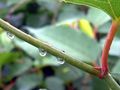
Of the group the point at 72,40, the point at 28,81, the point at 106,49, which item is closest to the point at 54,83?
the point at 28,81

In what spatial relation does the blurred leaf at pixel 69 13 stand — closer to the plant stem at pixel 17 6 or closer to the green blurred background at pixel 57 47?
the green blurred background at pixel 57 47

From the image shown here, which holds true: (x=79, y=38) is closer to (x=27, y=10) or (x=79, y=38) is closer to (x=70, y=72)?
(x=70, y=72)

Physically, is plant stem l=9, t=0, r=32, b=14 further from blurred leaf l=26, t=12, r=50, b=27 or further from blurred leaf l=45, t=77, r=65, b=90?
blurred leaf l=45, t=77, r=65, b=90

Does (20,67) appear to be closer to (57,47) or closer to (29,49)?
(29,49)

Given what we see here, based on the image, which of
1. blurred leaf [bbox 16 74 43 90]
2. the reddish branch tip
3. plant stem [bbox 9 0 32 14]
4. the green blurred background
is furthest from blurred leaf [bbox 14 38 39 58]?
the reddish branch tip

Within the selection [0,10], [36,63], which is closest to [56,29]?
[36,63]

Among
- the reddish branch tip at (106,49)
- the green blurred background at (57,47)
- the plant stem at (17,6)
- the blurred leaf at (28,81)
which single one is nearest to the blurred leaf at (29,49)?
the green blurred background at (57,47)
